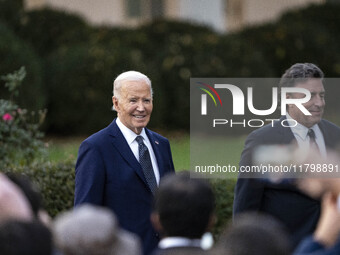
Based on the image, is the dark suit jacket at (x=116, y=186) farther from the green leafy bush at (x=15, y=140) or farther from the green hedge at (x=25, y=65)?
the green hedge at (x=25, y=65)

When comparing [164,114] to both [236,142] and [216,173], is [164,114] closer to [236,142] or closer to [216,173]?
[236,142]

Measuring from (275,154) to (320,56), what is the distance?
38.7 feet

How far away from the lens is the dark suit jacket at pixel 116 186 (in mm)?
4430

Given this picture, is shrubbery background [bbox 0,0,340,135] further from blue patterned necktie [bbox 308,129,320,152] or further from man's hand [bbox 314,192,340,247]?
man's hand [bbox 314,192,340,247]

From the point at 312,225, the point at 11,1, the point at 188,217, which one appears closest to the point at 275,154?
the point at 312,225

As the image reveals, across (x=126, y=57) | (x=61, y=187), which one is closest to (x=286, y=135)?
(x=61, y=187)

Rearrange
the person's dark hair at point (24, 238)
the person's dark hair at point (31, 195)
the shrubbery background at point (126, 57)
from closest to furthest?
the person's dark hair at point (24, 238)
the person's dark hair at point (31, 195)
the shrubbery background at point (126, 57)

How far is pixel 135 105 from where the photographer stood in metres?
4.70

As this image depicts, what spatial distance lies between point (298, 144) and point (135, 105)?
1045mm

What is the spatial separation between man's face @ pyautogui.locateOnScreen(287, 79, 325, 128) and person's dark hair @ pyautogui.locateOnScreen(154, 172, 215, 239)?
138cm

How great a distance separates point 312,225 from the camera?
14.4 ft

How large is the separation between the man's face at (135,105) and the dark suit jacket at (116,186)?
23 cm

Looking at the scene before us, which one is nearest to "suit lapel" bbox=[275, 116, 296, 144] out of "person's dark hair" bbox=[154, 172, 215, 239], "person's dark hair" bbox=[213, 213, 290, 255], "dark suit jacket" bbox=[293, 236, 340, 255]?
"person's dark hair" bbox=[154, 172, 215, 239]

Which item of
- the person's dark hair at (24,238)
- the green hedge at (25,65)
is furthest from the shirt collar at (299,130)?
the green hedge at (25,65)
